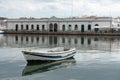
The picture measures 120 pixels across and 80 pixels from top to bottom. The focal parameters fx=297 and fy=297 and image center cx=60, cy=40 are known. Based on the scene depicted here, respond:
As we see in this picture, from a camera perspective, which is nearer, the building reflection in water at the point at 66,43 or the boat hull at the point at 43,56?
the boat hull at the point at 43,56

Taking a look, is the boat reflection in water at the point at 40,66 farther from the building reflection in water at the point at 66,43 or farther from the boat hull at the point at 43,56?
the building reflection in water at the point at 66,43

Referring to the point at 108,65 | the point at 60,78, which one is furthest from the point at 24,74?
the point at 108,65

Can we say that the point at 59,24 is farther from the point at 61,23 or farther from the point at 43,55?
the point at 43,55

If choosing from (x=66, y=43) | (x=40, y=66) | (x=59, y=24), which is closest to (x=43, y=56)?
(x=40, y=66)

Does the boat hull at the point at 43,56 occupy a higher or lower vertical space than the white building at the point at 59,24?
lower

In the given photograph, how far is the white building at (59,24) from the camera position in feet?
288

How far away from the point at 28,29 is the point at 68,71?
77.5m

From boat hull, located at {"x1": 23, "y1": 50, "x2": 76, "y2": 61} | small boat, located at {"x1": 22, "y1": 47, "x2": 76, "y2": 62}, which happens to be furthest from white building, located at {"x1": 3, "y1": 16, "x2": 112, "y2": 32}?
boat hull, located at {"x1": 23, "y1": 50, "x2": 76, "y2": 61}

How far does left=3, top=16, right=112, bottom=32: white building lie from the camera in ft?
288

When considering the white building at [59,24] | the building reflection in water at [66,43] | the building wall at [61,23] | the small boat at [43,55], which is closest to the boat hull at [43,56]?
→ the small boat at [43,55]

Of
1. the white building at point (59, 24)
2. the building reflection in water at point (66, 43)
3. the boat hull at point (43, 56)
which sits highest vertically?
the white building at point (59, 24)

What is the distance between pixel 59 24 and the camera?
302 ft

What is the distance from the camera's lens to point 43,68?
21844mm

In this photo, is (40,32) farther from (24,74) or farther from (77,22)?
(24,74)
